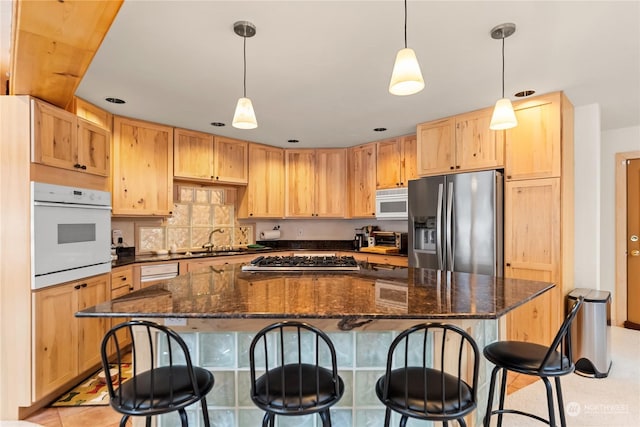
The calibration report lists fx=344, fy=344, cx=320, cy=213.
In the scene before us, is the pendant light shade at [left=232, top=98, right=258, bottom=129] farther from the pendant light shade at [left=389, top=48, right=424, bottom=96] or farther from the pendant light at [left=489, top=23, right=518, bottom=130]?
the pendant light at [left=489, top=23, right=518, bottom=130]

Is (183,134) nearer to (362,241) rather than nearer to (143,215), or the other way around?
(143,215)

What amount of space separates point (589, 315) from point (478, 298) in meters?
1.99

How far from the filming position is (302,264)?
2.52m

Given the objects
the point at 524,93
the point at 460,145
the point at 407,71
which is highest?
the point at 524,93

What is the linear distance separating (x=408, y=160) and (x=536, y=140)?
4.88 ft

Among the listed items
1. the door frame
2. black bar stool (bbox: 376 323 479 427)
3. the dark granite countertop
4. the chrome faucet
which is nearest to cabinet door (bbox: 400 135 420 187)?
the dark granite countertop

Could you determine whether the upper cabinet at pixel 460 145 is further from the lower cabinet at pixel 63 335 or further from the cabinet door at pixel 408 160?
the lower cabinet at pixel 63 335

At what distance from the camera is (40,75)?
2.07 m

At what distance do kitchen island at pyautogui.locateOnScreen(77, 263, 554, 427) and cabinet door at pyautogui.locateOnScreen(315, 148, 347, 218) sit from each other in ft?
9.87

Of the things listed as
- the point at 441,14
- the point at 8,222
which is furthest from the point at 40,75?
the point at 441,14

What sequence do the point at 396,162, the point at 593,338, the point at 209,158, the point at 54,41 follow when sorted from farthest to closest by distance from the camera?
the point at 396,162 → the point at 209,158 → the point at 593,338 → the point at 54,41

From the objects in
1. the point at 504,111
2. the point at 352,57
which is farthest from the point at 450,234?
the point at 352,57

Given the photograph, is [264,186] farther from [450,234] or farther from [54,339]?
[54,339]

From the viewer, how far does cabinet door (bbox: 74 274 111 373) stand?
2613mm
